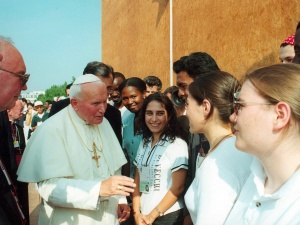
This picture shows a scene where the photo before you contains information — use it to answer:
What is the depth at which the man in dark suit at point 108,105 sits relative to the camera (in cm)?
407

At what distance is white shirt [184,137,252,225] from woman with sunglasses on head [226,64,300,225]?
0.72 feet

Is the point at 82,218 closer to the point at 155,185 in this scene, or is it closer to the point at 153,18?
the point at 155,185

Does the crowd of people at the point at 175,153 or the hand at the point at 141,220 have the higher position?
the crowd of people at the point at 175,153

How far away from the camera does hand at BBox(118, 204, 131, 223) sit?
3143 mm

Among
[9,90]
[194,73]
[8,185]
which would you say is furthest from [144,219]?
[9,90]

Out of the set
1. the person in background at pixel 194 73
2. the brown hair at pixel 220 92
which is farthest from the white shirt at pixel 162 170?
the brown hair at pixel 220 92

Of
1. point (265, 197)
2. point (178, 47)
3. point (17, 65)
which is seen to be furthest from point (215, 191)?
point (178, 47)

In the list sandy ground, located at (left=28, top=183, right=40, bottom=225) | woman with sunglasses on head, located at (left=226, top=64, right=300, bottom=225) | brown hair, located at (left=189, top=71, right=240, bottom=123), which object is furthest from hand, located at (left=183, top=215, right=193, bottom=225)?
sandy ground, located at (left=28, top=183, right=40, bottom=225)

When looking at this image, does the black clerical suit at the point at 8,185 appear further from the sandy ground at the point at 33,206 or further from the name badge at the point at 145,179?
the sandy ground at the point at 33,206

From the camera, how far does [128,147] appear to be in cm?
437

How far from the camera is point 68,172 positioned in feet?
9.41

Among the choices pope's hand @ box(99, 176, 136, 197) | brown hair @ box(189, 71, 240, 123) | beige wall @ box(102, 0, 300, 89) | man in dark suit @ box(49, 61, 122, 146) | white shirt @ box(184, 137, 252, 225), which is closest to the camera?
white shirt @ box(184, 137, 252, 225)

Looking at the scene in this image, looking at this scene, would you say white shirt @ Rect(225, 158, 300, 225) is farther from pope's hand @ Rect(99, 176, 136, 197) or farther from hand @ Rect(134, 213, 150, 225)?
hand @ Rect(134, 213, 150, 225)

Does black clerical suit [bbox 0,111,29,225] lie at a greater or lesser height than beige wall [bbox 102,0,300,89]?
lesser
